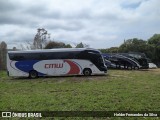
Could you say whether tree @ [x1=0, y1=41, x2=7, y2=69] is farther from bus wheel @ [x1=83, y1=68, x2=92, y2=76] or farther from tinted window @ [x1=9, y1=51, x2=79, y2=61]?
bus wheel @ [x1=83, y1=68, x2=92, y2=76]

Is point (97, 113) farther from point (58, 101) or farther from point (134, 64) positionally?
point (134, 64)

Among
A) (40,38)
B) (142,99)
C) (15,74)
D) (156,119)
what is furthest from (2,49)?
(156,119)

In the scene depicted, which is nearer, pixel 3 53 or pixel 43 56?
pixel 43 56

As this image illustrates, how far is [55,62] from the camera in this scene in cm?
2920

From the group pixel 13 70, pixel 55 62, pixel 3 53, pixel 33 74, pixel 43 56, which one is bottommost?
pixel 33 74

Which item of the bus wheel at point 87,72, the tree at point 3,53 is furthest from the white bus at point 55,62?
the tree at point 3,53

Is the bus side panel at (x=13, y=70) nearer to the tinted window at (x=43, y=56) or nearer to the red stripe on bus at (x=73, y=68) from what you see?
Result: the tinted window at (x=43, y=56)

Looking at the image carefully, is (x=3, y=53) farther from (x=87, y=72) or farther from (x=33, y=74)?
(x=87, y=72)

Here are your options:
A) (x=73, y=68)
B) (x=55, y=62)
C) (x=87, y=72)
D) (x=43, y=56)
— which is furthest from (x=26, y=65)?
(x=87, y=72)

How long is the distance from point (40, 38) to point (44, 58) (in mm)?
41262

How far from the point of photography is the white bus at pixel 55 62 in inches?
1142

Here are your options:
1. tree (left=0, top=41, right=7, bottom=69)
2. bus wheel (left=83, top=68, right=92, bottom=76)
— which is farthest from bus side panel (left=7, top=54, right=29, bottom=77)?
tree (left=0, top=41, right=7, bottom=69)

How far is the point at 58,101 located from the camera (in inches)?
500

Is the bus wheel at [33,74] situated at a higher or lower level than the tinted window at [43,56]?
lower
